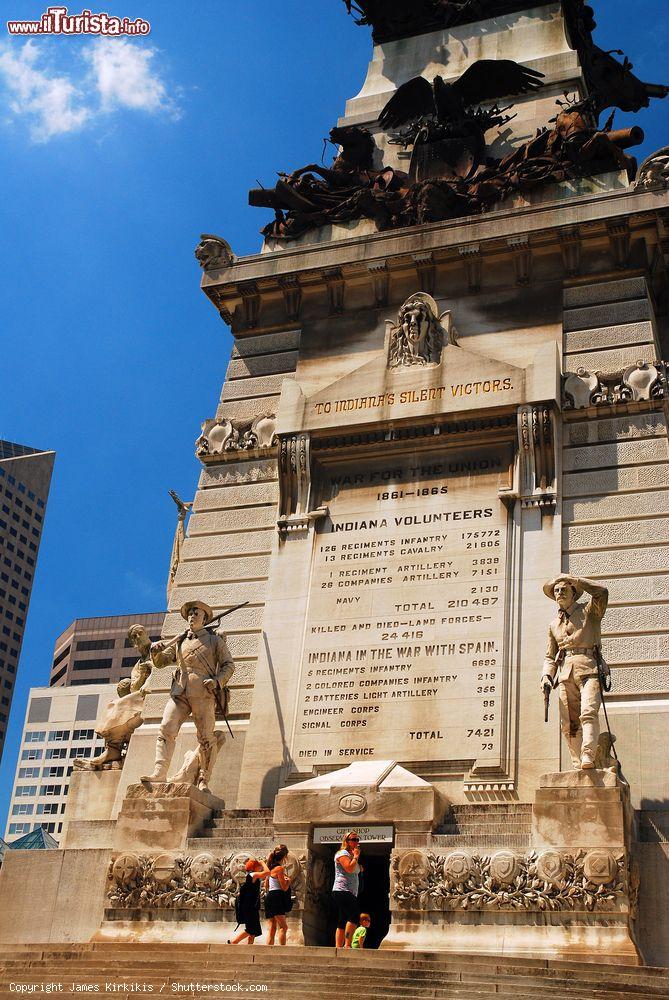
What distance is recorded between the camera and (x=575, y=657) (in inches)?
727

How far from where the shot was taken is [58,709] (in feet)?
405

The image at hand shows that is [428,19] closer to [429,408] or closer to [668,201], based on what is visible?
[668,201]

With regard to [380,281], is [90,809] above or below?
below

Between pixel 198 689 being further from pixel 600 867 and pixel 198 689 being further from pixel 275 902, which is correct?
pixel 600 867

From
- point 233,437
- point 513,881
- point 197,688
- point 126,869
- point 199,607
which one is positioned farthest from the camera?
point 233,437

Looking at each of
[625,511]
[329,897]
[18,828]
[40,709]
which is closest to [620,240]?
[625,511]

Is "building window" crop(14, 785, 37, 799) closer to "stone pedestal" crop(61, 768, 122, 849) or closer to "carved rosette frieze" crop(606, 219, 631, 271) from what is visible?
"stone pedestal" crop(61, 768, 122, 849)

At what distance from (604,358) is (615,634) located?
5.94m

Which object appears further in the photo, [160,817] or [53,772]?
[53,772]

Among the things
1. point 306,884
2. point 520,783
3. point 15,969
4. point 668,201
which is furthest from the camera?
point 668,201

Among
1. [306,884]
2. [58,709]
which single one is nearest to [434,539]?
[306,884]

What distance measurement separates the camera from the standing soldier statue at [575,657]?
18.1m

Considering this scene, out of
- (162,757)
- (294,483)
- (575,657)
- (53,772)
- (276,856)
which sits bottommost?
(276,856)

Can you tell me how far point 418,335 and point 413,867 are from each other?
11.3m
